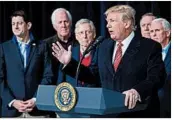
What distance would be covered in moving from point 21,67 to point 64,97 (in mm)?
659

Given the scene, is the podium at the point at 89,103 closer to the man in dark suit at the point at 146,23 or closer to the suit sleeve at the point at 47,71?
the suit sleeve at the point at 47,71

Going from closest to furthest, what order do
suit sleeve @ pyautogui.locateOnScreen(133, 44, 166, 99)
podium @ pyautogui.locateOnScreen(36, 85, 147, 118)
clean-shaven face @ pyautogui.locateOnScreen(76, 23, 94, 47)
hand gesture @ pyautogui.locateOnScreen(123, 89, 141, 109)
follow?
1. podium @ pyautogui.locateOnScreen(36, 85, 147, 118)
2. hand gesture @ pyautogui.locateOnScreen(123, 89, 141, 109)
3. suit sleeve @ pyautogui.locateOnScreen(133, 44, 166, 99)
4. clean-shaven face @ pyautogui.locateOnScreen(76, 23, 94, 47)

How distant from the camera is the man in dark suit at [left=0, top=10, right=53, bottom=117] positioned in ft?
13.2

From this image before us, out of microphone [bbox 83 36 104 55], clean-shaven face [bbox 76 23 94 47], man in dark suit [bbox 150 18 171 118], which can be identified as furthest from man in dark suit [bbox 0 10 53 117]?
man in dark suit [bbox 150 18 171 118]

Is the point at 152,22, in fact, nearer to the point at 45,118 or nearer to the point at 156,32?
the point at 156,32

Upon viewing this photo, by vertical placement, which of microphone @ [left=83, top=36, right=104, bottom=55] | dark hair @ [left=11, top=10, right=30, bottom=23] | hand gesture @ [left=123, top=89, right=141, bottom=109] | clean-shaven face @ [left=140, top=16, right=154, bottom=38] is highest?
dark hair @ [left=11, top=10, right=30, bottom=23]

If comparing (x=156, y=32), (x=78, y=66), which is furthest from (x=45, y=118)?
(x=156, y=32)

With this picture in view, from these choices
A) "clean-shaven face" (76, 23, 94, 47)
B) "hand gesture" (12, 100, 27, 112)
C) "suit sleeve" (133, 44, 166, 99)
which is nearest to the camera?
"suit sleeve" (133, 44, 166, 99)

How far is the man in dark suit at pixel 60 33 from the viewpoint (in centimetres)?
396

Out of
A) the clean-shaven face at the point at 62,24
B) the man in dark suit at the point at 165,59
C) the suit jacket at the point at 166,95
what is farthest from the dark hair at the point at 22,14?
the suit jacket at the point at 166,95

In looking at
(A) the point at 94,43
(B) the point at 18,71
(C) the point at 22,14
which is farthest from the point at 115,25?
(B) the point at 18,71

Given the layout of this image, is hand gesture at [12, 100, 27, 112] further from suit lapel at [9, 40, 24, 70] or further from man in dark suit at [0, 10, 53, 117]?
suit lapel at [9, 40, 24, 70]

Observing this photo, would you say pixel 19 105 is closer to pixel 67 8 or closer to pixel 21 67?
pixel 21 67

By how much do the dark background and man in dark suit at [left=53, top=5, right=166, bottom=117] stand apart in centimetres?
7
